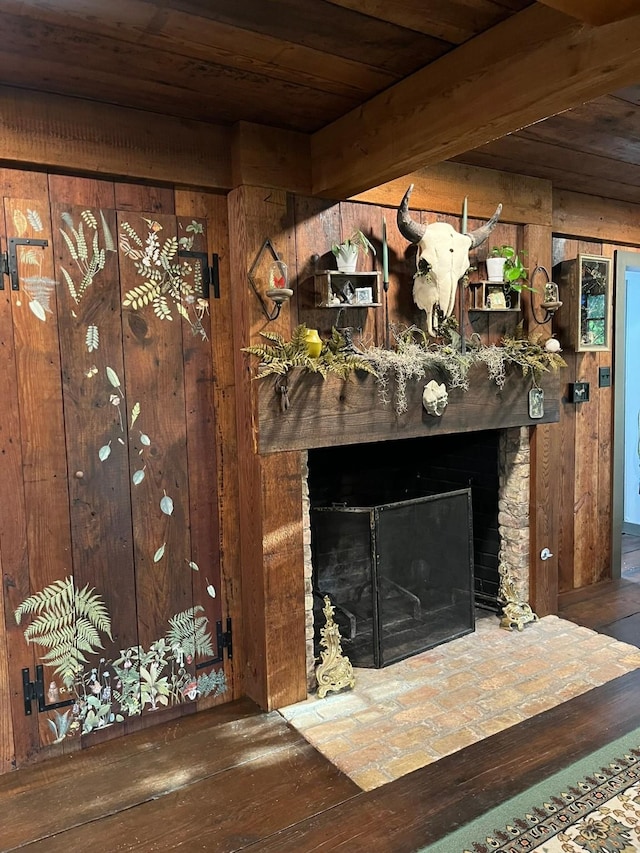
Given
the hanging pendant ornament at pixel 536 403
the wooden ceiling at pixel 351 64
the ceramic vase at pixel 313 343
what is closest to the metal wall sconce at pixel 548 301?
the hanging pendant ornament at pixel 536 403

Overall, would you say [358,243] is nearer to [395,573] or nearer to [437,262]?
[437,262]

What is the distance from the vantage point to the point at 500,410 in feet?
9.92

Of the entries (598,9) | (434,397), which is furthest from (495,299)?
(598,9)

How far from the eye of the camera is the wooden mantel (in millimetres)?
2391

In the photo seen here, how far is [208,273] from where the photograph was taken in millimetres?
2455

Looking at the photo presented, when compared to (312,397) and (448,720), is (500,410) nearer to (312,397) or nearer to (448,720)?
(312,397)

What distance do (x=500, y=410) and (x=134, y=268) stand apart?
5.89 feet

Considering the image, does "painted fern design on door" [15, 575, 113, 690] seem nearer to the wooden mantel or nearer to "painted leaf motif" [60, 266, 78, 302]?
the wooden mantel

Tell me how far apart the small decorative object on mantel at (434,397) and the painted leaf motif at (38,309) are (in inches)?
60.7

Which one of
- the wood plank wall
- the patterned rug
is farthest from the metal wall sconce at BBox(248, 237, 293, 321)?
the patterned rug

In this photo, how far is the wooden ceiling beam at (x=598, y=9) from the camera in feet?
4.54

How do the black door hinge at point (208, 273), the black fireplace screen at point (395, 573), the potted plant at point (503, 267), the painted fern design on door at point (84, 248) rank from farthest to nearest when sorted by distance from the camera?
1. the potted plant at point (503, 267)
2. the black fireplace screen at point (395, 573)
3. the black door hinge at point (208, 273)
4. the painted fern design on door at point (84, 248)

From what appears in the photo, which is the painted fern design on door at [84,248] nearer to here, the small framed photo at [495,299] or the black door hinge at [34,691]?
the black door hinge at [34,691]

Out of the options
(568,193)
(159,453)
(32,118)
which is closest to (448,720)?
(159,453)
